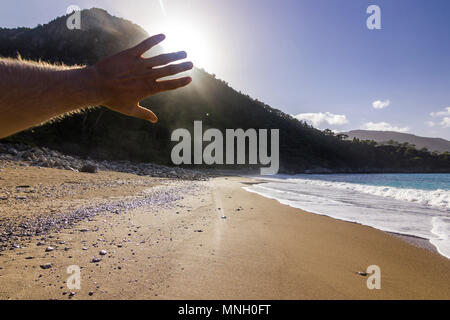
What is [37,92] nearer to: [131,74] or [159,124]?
[131,74]

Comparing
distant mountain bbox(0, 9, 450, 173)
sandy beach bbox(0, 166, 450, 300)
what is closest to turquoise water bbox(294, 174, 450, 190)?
distant mountain bbox(0, 9, 450, 173)

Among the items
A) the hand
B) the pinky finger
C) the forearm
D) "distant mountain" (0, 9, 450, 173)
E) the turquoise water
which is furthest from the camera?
"distant mountain" (0, 9, 450, 173)

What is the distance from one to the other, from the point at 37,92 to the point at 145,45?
0.61m

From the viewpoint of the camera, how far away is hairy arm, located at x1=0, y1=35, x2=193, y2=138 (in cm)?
107

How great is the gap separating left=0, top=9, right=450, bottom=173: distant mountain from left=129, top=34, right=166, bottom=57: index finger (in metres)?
30.8

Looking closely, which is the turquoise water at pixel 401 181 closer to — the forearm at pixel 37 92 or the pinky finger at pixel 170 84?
the pinky finger at pixel 170 84

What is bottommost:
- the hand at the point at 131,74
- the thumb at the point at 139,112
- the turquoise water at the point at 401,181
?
the turquoise water at the point at 401,181

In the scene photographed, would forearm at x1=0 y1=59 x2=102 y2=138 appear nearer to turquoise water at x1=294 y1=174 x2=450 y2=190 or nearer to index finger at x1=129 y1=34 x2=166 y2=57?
index finger at x1=129 y1=34 x2=166 y2=57

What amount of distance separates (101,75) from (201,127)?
5135 centimetres

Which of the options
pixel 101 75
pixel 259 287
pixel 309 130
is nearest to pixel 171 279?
pixel 259 287

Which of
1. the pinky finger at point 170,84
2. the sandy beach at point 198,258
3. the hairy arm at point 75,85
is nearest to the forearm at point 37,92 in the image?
the hairy arm at point 75,85

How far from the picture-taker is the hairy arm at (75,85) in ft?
3.52

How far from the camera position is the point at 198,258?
294 cm

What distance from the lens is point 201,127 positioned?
52.0m
